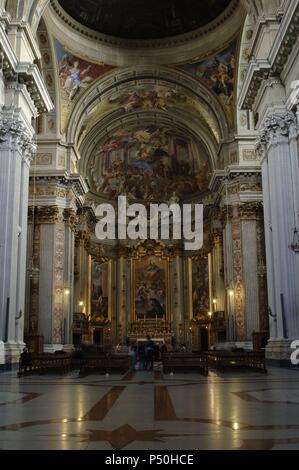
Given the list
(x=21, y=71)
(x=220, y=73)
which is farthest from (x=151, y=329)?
(x=21, y=71)

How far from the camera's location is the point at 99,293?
37719 mm

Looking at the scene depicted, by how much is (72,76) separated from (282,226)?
17.0 meters

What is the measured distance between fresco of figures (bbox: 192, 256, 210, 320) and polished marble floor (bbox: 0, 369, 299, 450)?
2586 cm

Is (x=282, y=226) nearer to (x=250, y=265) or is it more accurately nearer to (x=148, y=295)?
(x=250, y=265)

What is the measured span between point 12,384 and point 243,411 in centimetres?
668

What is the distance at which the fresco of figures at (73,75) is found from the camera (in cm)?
2798

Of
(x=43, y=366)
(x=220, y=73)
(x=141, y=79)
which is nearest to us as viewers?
(x=43, y=366)

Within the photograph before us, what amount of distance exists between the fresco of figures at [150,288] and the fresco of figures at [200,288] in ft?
7.33

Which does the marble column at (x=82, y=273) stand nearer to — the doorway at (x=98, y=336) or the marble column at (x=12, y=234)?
the doorway at (x=98, y=336)

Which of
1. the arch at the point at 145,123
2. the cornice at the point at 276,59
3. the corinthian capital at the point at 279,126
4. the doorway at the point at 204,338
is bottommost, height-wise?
the doorway at the point at 204,338

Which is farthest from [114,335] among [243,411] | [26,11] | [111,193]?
[243,411]

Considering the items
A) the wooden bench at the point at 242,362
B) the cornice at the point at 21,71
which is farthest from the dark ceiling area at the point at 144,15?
the wooden bench at the point at 242,362

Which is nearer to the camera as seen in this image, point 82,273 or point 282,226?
point 282,226

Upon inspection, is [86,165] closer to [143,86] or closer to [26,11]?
[143,86]
